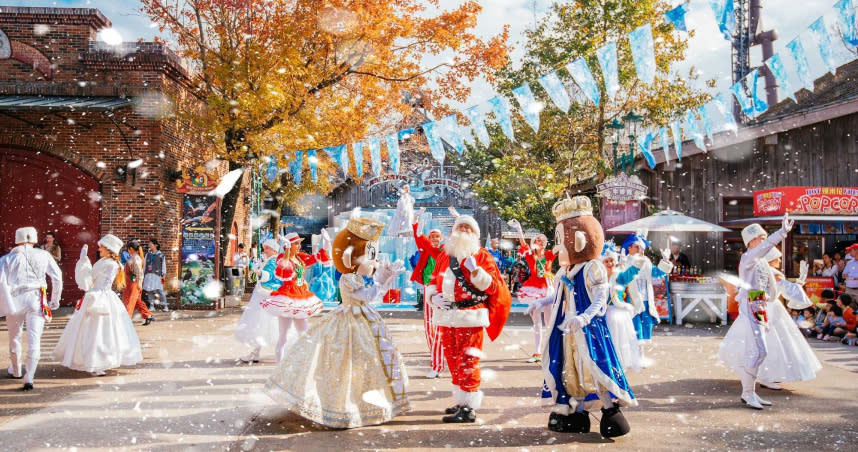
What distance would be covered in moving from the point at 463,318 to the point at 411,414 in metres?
1.05

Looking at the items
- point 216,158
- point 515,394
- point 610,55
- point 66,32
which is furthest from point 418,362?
point 66,32

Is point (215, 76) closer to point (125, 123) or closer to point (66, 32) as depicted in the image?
point (125, 123)

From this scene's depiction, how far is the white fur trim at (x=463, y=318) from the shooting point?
5395 mm

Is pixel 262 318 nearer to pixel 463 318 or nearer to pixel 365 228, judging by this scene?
pixel 365 228

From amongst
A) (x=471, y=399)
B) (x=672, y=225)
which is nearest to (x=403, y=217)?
(x=672, y=225)

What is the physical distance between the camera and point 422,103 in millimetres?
16516

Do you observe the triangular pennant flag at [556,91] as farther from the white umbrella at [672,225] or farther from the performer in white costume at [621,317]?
the white umbrella at [672,225]

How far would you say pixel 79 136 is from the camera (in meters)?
14.6

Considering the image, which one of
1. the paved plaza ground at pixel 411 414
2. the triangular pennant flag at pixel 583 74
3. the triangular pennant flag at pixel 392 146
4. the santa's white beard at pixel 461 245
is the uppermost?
the triangular pennant flag at pixel 583 74

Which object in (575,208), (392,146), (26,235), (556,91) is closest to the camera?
(575,208)

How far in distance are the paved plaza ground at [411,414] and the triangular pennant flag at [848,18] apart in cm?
455

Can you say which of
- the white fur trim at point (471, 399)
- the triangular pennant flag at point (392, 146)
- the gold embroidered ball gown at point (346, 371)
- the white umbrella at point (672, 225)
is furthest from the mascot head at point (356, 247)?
the white umbrella at point (672, 225)

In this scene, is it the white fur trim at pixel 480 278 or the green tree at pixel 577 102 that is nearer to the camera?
the white fur trim at pixel 480 278

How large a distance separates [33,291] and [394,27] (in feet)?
34.7
